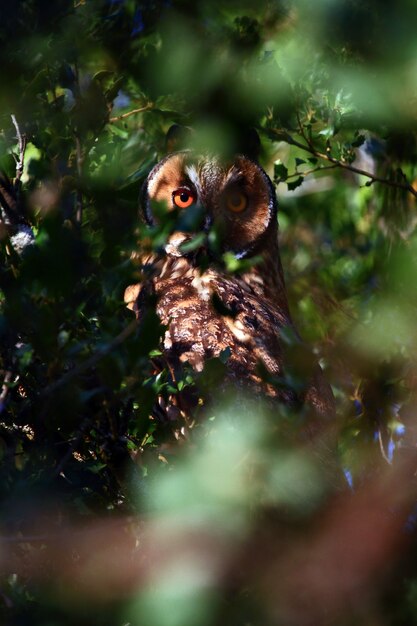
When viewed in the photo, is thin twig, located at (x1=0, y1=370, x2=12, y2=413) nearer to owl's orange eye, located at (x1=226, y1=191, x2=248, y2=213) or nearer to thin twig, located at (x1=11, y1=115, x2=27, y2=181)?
thin twig, located at (x1=11, y1=115, x2=27, y2=181)

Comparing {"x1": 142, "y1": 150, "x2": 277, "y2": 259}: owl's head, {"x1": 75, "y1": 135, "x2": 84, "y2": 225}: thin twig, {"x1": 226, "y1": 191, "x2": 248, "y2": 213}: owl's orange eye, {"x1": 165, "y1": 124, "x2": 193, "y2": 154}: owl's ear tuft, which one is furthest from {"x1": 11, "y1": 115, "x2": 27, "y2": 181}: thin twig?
{"x1": 226, "y1": 191, "x2": 248, "y2": 213}: owl's orange eye

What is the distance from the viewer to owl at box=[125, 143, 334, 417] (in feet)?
8.98

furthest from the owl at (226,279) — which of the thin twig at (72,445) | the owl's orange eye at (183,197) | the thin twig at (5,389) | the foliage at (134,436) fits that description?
the thin twig at (5,389)

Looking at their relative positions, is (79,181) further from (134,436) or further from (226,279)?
(226,279)

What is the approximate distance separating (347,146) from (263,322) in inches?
28.2

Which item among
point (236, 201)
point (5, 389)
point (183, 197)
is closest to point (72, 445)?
point (5, 389)

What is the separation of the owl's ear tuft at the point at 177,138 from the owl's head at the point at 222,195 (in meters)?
0.05

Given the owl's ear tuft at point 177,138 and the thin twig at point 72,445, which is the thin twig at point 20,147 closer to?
the thin twig at point 72,445

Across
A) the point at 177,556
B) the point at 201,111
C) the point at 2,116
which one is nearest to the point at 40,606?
the point at 177,556

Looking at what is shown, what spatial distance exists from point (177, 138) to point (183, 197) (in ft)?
0.80

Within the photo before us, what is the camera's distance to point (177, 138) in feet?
11.9

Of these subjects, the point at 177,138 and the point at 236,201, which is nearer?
the point at 177,138

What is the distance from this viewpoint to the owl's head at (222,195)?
3594 mm

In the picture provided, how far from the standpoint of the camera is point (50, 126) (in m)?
1.96
